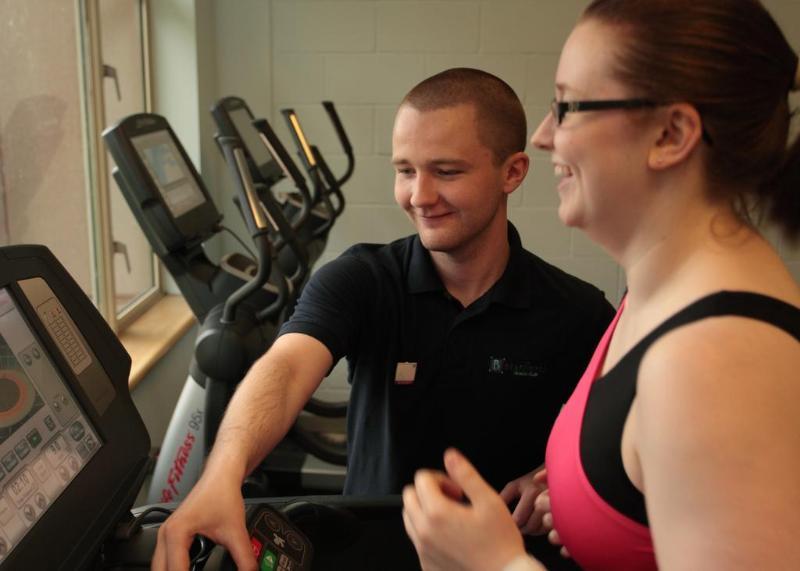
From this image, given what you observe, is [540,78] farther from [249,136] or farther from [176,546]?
[176,546]

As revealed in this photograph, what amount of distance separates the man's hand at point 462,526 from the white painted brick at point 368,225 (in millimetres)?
2845

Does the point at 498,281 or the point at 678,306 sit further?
the point at 498,281

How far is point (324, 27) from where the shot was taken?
3.49 metres

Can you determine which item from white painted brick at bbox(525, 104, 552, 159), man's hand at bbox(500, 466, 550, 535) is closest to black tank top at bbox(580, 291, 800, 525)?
man's hand at bbox(500, 466, 550, 535)

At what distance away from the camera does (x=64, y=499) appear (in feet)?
2.46

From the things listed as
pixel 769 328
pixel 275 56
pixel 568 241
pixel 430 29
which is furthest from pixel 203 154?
pixel 769 328

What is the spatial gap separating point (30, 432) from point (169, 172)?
4.94 feet

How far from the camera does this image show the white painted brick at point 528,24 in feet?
11.4

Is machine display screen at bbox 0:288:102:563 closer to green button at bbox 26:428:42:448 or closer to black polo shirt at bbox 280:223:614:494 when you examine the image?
green button at bbox 26:428:42:448

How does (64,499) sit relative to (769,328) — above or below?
below

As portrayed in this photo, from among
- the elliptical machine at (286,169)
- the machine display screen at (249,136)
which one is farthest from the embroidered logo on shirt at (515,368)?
the machine display screen at (249,136)

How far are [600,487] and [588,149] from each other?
340 millimetres

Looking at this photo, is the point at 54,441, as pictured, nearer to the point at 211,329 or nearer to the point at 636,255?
the point at 636,255

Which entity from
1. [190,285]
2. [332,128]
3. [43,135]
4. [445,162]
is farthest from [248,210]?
[332,128]
